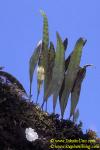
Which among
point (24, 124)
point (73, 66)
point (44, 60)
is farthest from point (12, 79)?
point (24, 124)

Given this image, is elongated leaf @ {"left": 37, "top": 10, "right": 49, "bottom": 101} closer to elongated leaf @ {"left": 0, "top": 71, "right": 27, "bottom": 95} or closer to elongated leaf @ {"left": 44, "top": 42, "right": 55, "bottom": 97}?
elongated leaf @ {"left": 44, "top": 42, "right": 55, "bottom": 97}

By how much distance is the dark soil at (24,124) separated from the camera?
218 cm

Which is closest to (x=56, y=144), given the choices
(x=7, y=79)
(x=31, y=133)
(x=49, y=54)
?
(x=31, y=133)

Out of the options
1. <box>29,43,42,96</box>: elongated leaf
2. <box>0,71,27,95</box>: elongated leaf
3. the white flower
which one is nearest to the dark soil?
the white flower

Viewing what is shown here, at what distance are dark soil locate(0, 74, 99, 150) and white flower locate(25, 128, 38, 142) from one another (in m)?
0.02

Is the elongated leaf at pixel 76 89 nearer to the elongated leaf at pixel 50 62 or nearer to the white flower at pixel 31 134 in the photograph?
the elongated leaf at pixel 50 62

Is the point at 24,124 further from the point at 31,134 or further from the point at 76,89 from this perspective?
the point at 76,89

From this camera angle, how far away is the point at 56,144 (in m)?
2.38

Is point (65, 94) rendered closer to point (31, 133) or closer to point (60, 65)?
point (60, 65)

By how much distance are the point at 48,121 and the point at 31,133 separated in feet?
1.10

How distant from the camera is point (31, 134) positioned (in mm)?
2268

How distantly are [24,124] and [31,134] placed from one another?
0.28 ft

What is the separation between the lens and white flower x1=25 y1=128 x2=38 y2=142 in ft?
7.36

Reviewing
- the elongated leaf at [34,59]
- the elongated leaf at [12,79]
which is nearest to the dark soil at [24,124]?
the elongated leaf at [12,79]
